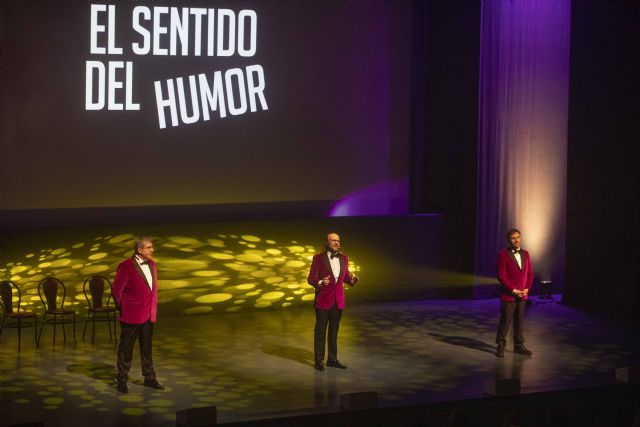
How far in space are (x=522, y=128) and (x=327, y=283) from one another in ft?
14.4

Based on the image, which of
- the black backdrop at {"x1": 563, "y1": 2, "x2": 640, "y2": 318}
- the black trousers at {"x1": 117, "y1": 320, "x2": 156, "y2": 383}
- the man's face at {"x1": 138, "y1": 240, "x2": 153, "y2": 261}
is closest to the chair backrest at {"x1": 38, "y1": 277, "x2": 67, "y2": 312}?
the black trousers at {"x1": 117, "y1": 320, "x2": 156, "y2": 383}

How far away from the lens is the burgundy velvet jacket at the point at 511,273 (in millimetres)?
9688

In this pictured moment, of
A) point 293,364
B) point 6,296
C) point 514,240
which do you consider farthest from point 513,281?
point 6,296

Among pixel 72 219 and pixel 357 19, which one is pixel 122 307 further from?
pixel 357 19

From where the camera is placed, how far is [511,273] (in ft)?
31.9

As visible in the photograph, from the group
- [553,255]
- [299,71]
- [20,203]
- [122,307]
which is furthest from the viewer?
[553,255]

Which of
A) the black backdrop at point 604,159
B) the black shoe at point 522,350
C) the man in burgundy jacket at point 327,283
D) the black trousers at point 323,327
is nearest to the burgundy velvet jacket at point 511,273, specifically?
the black shoe at point 522,350

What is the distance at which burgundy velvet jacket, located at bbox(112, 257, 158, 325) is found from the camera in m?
8.43

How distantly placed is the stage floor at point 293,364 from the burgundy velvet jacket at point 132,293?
1.86ft

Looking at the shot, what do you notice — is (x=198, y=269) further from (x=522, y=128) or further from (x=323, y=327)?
(x=522, y=128)

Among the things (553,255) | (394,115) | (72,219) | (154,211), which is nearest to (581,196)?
(553,255)

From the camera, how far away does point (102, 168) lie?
11.2 metres

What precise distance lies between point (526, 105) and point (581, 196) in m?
1.21

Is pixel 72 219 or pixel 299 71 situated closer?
pixel 72 219
